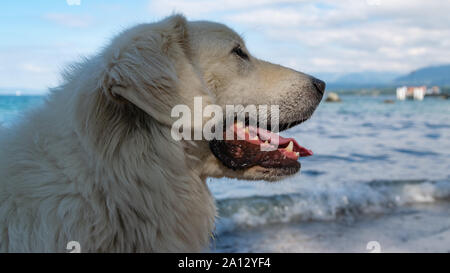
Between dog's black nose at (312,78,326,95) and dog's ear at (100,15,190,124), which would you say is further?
dog's black nose at (312,78,326,95)

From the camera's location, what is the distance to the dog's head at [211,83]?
7.11 feet

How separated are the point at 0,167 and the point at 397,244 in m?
5.51

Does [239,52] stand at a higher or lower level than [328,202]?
higher

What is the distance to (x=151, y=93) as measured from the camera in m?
2.16

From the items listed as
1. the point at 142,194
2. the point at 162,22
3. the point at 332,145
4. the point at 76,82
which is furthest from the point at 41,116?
the point at 332,145

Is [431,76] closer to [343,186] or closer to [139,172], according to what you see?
[343,186]

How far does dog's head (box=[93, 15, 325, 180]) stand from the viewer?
2166 mm

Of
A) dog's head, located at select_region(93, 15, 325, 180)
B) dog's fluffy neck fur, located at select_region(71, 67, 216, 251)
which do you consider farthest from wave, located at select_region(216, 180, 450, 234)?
dog's fluffy neck fur, located at select_region(71, 67, 216, 251)

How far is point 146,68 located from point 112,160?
0.59 metres

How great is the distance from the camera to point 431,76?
119062mm

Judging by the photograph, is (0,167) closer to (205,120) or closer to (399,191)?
(205,120)

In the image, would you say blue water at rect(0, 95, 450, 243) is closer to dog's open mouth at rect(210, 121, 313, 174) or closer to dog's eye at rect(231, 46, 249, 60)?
dog's open mouth at rect(210, 121, 313, 174)
